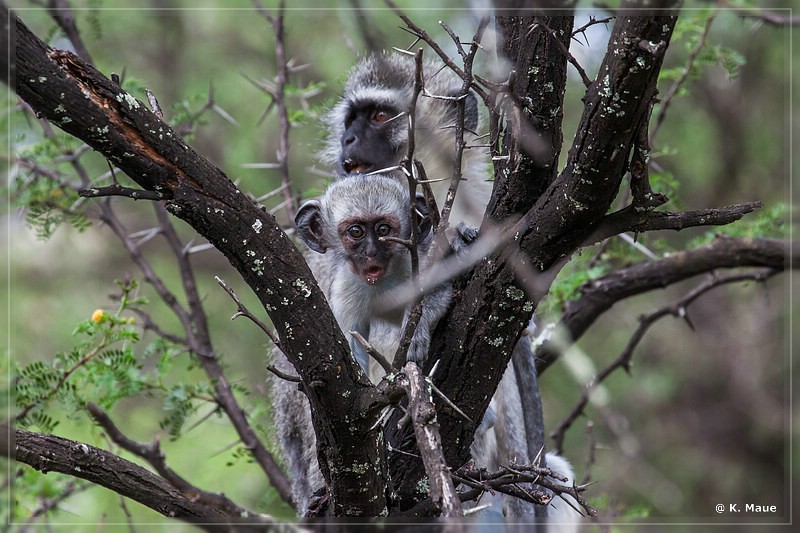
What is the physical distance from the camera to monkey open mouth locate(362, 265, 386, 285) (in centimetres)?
374

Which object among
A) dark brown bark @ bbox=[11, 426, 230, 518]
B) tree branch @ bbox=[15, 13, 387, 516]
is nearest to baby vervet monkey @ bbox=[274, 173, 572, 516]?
tree branch @ bbox=[15, 13, 387, 516]

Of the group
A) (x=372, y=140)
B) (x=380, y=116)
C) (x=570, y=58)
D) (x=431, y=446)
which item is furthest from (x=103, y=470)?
(x=380, y=116)

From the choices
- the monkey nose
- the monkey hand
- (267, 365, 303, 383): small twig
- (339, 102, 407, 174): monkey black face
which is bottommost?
(267, 365, 303, 383): small twig

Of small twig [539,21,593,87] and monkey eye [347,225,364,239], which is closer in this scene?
small twig [539,21,593,87]

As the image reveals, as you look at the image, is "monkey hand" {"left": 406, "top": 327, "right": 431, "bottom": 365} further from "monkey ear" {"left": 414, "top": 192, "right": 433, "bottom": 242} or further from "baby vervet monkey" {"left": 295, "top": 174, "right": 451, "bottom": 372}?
"monkey ear" {"left": 414, "top": 192, "right": 433, "bottom": 242}

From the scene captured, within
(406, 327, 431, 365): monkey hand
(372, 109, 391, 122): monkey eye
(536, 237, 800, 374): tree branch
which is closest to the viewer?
(406, 327, 431, 365): monkey hand

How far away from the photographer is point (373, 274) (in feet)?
12.3

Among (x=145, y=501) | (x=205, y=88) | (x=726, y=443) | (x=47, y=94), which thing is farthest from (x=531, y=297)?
(x=726, y=443)

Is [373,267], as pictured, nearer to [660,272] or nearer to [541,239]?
[541,239]

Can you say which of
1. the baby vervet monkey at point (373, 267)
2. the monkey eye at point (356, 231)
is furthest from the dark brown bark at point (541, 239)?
the monkey eye at point (356, 231)

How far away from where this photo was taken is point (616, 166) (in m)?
2.45

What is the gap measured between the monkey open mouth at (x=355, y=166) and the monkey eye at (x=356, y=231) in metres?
0.65

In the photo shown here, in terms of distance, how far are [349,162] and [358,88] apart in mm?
716

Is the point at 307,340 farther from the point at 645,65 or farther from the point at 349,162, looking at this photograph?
the point at 349,162
